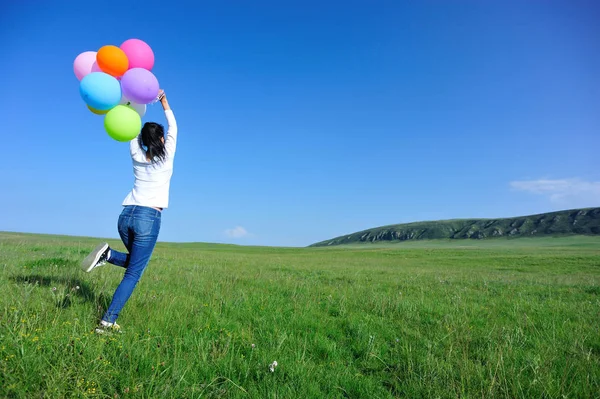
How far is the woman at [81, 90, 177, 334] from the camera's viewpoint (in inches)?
180

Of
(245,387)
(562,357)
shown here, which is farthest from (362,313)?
(245,387)

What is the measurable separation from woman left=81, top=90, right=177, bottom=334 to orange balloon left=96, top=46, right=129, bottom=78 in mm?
1188

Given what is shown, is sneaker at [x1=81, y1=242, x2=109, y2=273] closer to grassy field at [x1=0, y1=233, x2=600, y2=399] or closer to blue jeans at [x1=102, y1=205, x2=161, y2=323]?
blue jeans at [x1=102, y1=205, x2=161, y2=323]

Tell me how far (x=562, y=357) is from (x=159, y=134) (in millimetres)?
5856

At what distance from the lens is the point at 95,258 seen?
4.62 m

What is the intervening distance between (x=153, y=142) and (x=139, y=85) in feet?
3.00

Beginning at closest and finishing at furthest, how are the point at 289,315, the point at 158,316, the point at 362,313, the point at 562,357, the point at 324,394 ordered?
the point at 324,394
the point at 562,357
the point at 158,316
the point at 289,315
the point at 362,313

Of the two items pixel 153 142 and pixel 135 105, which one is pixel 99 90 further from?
pixel 153 142

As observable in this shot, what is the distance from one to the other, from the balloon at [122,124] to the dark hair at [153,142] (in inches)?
5.1

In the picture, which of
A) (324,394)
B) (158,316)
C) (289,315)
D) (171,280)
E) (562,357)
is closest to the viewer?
(324,394)

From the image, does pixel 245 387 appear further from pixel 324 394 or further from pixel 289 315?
pixel 289 315

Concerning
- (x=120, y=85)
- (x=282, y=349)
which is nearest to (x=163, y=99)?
(x=120, y=85)

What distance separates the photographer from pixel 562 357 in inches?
162

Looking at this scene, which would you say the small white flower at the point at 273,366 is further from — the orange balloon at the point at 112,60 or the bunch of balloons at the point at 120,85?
the orange balloon at the point at 112,60
